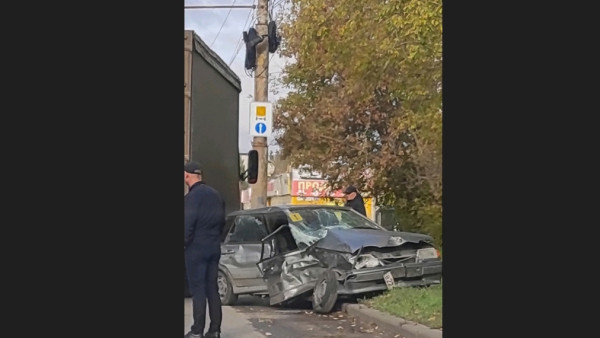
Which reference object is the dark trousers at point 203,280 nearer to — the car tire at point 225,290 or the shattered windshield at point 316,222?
the car tire at point 225,290

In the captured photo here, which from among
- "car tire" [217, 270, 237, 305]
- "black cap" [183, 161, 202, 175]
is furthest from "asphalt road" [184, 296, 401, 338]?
"black cap" [183, 161, 202, 175]

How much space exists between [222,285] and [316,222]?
1.88ft

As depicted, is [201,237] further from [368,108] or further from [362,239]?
[368,108]

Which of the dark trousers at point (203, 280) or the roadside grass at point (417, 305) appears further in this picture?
the roadside grass at point (417, 305)

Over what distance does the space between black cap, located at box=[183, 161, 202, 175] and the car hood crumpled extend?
0.71 metres

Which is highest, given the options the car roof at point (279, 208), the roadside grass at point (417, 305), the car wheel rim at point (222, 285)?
the car roof at point (279, 208)

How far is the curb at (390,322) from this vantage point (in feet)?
14.1

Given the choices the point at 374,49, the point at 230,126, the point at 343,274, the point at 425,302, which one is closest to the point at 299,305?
the point at 343,274

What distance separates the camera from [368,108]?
4.33 m

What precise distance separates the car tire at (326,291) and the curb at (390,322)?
0.24 ft

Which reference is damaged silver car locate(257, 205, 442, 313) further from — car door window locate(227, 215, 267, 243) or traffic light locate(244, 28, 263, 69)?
traffic light locate(244, 28, 263, 69)

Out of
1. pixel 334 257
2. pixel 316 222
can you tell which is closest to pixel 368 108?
pixel 316 222

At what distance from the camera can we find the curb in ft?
14.1

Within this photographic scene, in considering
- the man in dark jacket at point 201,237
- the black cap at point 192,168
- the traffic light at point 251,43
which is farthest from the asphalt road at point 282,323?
the traffic light at point 251,43
